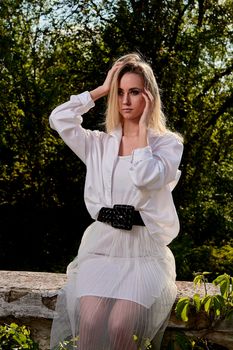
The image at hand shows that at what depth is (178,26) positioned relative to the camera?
8227mm

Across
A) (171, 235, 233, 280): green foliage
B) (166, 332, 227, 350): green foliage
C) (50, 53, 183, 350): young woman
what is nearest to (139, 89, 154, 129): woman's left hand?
(50, 53, 183, 350): young woman

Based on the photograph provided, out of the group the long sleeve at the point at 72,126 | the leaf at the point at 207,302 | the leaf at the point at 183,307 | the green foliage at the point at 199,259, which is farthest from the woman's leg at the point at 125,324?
the green foliage at the point at 199,259

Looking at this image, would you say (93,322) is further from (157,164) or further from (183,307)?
(157,164)

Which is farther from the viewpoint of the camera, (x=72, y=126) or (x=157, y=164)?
(x=72, y=126)

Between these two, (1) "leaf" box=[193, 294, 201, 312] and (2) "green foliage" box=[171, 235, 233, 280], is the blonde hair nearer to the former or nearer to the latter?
(1) "leaf" box=[193, 294, 201, 312]

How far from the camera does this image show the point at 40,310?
149 inches

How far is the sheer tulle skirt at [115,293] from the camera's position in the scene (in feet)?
11.1

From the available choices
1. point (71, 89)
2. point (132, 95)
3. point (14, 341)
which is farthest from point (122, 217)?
point (71, 89)

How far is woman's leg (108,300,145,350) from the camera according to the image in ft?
10.9

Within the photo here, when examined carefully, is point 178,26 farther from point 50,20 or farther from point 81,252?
point 81,252

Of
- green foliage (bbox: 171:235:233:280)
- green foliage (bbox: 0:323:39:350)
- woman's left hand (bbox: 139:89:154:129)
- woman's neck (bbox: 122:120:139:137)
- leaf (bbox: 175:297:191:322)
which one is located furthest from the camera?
green foliage (bbox: 171:235:233:280)

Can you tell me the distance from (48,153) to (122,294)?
184 inches

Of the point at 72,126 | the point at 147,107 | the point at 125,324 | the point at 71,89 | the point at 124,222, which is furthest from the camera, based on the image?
the point at 71,89

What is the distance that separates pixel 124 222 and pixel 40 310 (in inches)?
25.1
